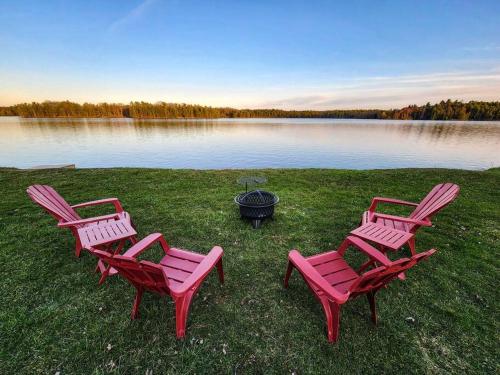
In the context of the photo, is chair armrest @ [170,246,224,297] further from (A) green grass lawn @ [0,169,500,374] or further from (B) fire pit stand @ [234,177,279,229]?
(B) fire pit stand @ [234,177,279,229]

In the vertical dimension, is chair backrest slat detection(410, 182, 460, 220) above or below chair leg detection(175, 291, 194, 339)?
above

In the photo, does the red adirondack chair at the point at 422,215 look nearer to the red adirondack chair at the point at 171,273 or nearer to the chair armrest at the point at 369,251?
the chair armrest at the point at 369,251

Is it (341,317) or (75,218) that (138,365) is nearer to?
(341,317)

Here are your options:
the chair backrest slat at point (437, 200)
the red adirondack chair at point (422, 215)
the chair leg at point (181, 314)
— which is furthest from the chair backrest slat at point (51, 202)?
the chair backrest slat at point (437, 200)

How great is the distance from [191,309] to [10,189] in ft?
26.9

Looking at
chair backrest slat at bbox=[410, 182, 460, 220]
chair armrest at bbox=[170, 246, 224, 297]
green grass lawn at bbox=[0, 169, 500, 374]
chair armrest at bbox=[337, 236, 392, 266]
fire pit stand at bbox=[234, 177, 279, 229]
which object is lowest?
green grass lawn at bbox=[0, 169, 500, 374]

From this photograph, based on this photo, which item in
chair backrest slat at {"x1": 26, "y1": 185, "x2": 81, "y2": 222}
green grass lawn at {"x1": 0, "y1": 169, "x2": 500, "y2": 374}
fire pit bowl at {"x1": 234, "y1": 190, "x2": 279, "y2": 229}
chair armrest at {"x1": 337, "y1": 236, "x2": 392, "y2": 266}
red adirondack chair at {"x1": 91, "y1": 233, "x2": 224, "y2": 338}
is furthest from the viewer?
fire pit bowl at {"x1": 234, "y1": 190, "x2": 279, "y2": 229}

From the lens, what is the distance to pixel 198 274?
2424 mm

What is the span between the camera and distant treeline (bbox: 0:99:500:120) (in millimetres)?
74438

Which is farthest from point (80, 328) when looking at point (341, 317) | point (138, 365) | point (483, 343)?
point (483, 343)

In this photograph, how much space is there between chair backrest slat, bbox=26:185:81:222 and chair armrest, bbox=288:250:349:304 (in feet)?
11.6

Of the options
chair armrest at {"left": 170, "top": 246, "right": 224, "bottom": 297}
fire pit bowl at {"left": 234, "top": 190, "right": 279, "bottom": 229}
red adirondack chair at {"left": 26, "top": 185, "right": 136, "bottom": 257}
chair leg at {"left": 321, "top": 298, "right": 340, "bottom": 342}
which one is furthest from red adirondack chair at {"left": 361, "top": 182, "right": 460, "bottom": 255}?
red adirondack chair at {"left": 26, "top": 185, "right": 136, "bottom": 257}

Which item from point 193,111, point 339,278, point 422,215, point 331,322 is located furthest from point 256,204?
point 193,111

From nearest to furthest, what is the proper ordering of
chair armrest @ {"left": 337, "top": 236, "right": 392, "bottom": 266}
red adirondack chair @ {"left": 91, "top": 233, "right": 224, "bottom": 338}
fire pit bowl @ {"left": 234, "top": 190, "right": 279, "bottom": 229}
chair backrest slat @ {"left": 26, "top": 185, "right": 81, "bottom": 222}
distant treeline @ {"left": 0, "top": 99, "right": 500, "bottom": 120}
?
red adirondack chair @ {"left": 91, "top": 233, "right": 224, "bottom": 338} → chair armrest @ {"left": 337, "top": 236, "right": 392, "bottom": 266} → chair backrest slat @ {"left": 26, "top": 185, "right": 81, "bottom": 222} → fire pit bowl @ {"left": 234, "top": 190, "right": 279, "bottom": 229} → distant treeline @ {"left": 0, "top": 99, "right": 500, "bottom": 120}
